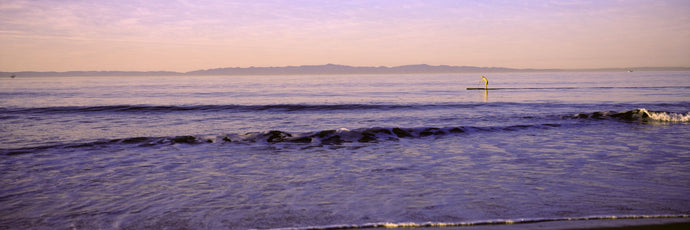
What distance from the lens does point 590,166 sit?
8.27 metres

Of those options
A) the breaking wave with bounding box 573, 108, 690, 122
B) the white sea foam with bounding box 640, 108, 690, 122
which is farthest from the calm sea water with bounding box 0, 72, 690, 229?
the breaking wave with bounding box 573, 108, 690, 122

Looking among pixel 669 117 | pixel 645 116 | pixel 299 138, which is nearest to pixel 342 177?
pixel 299 138

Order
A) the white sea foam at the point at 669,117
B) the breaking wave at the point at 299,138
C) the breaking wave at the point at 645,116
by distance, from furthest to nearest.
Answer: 1. the breaking wave at the point at 645,116
2. the white sea foam at the point at 669,117
3. the breaking wave at the point at 299,138

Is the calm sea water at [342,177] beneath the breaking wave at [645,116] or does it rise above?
beneath

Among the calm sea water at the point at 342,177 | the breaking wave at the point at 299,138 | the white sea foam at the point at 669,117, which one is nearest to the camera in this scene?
the calm sea water at the point at 342,177

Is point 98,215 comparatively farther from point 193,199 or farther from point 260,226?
point 260,226

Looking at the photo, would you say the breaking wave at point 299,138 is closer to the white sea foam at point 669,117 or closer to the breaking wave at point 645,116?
the breaking wave at point 645,116

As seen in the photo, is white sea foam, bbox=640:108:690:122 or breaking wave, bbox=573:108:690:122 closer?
white sea foam, bbox=640:108:690:122

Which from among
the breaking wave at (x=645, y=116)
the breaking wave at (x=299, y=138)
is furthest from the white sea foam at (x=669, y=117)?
the breaking wave at (x=299, y=138)

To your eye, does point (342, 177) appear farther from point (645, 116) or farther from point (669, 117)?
point (645, 116)

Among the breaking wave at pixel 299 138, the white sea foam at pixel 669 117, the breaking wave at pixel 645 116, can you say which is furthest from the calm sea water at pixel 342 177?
the breaking wave at pixel 645 116

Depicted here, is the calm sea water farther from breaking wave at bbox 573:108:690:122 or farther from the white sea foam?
breaking wave at bbox 573:108:690:122

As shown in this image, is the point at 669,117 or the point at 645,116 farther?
the point at 645,116

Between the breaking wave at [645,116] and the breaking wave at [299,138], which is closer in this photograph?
the breaking wave at [299,138]
